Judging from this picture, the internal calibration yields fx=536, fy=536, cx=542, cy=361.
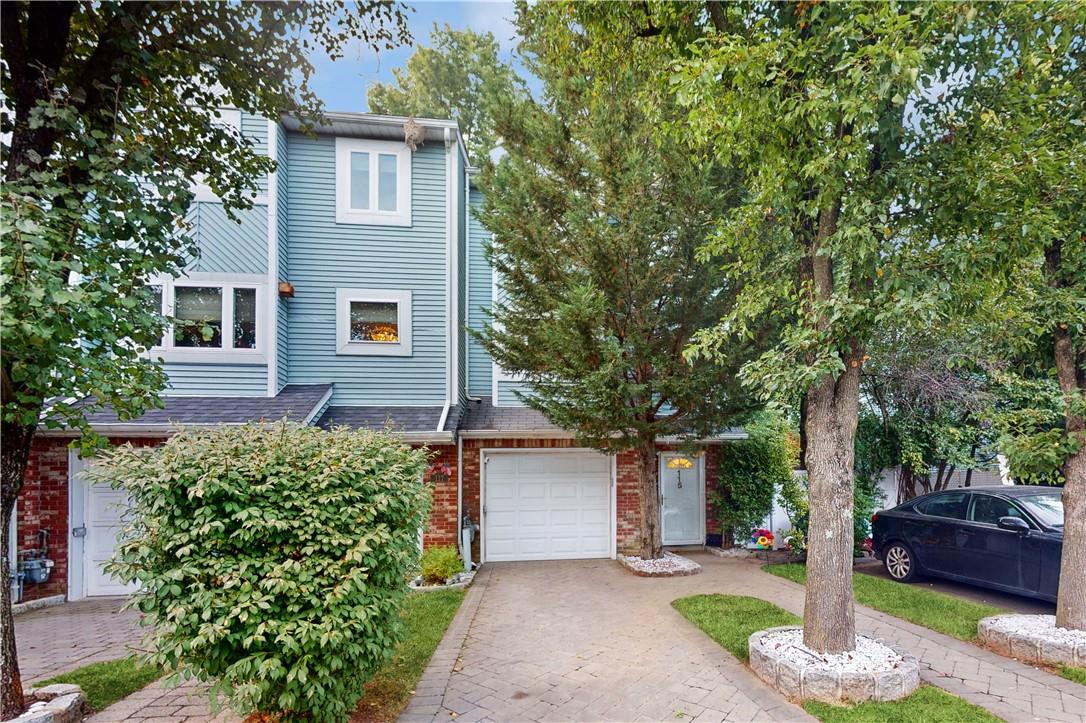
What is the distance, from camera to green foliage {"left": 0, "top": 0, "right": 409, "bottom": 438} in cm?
331

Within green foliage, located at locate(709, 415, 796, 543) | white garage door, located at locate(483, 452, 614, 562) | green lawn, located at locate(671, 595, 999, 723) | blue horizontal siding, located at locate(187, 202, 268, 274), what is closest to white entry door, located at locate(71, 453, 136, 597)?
blue horizontal siding, located at locate(187, 202, 268, 274)

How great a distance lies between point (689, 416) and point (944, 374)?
5.45 m

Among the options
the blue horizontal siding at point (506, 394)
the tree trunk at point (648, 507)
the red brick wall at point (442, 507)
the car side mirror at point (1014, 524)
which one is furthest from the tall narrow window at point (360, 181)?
the car side mirror at point (1014, 524)

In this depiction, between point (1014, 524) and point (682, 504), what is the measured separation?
494 centimetres

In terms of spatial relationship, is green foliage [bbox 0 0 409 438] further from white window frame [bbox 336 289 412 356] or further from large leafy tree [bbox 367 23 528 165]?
large leafy tree [bbox 367 23 528 165]

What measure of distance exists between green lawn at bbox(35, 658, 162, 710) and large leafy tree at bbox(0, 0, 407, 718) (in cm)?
72

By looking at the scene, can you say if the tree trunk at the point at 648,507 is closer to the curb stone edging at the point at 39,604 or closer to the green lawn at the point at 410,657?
the green lawn at the point at 410,657

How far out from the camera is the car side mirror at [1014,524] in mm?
6441

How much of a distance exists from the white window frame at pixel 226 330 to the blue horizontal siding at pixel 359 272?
578mm

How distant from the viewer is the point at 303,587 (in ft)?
10.9

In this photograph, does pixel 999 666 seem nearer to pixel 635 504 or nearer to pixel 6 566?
pixel 635 504

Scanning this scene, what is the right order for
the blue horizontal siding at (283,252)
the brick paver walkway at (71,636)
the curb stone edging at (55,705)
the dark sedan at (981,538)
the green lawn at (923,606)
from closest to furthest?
the curb stone edging at (55,705) < the brick paver walkway at (71,636) < the green lawn at (923,606) < the dark sedan at (981,538) < the blue horizontal siding at (283,252)

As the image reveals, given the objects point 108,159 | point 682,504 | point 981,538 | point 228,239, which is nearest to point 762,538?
point 682,504

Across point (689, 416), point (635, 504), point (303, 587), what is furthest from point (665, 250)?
point (303, 587)
